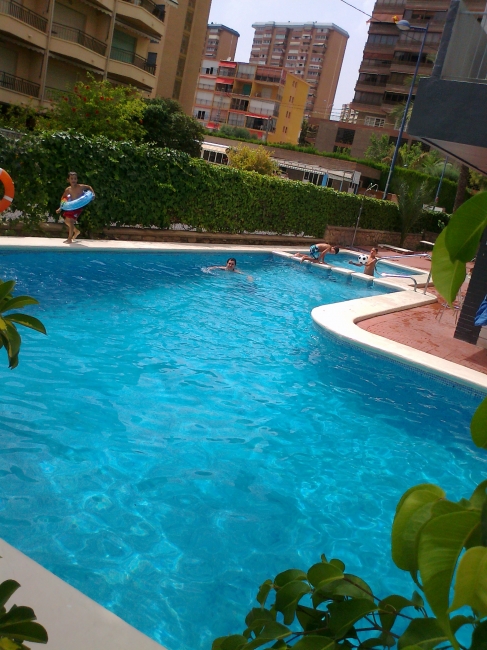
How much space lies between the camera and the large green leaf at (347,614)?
945 mm

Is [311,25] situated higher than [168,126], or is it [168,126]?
[311,25]

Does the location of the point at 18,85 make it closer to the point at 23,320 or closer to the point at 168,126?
the point at 168,126

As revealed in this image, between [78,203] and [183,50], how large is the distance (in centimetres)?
5902

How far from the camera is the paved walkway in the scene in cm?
1139

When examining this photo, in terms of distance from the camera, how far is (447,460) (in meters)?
8.17

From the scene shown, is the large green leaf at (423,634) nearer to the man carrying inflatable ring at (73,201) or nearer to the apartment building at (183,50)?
the man carrying inflatable ring at (73,201)

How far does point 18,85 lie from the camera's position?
35.4 meters

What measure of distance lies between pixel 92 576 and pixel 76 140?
42.1ft

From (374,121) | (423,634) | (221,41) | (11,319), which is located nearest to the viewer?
(423,634)

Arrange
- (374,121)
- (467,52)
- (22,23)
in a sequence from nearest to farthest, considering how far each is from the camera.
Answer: (467,52), (22,23), (374,121)

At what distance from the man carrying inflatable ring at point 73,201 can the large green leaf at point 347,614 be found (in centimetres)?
1462

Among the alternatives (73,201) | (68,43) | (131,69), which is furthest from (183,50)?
(73,201)

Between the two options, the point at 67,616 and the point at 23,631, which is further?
the point at 67,616

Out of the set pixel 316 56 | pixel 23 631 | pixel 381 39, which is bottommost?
pixel 23 631
